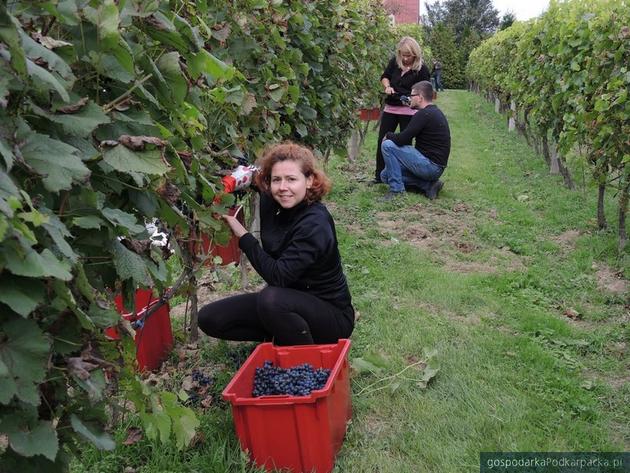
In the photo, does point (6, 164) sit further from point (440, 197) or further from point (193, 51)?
point (440, 197)

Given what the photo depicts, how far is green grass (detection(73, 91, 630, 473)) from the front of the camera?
9.02ft

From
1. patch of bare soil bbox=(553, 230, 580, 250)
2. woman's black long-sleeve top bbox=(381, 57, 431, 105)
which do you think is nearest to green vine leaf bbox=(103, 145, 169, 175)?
patch of bare soil bbox=(553, 230, 580, 250)

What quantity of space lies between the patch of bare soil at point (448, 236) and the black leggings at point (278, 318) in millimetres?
2266

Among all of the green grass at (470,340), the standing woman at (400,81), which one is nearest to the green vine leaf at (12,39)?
the green grass at (470,340)

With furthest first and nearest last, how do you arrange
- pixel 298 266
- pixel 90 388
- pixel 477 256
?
pixel 477 256
pixel 298 266
pixel 90 388

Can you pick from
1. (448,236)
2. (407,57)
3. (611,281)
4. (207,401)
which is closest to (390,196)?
(448,236)

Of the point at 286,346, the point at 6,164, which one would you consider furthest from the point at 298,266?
the point at 6,164

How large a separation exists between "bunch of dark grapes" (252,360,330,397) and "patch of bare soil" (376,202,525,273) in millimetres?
2676

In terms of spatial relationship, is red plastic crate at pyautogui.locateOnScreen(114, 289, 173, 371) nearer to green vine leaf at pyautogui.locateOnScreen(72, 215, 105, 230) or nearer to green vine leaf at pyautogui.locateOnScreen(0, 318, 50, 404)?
green vine leaf at pyautogui.locateOnScreen(72, 215, 105, 230)

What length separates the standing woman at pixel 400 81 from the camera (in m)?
7.98

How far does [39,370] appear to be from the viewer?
1160mm

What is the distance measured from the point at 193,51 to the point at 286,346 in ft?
5.49

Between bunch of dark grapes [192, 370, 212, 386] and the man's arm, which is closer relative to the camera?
bunch of dark grapes [192, 370, 212, 386]

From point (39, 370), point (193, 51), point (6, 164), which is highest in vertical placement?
point (193, 51)
